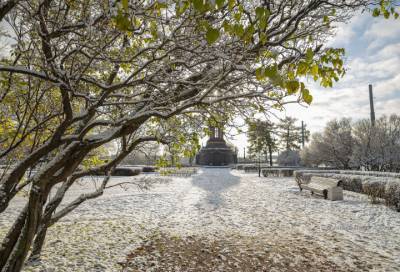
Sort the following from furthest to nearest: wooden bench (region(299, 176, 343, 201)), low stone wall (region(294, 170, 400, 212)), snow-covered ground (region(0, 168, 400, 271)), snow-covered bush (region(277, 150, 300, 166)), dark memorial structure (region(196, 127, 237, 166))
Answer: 1. dark memorial structure (region(196, 127, 237, 166))
2. snow-covered bush (region(277, 150, 300, 166))
3. wooden bench (region(299, 176, 343, 201))
4. low stone wall (region(294, 170, 400, 212))
5. snow-covered ground (region(0, 168, 400, 271))

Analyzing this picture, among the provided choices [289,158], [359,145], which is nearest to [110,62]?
[359,145]

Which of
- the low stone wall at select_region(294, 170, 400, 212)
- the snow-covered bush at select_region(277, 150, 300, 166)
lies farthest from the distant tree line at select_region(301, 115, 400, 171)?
the low stone wall at select_region(294, 170, 400, 212)

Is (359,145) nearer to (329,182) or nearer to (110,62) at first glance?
(329,182)

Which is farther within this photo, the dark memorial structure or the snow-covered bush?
the dark memorial structure

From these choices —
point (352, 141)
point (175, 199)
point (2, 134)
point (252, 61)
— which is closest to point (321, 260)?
point (252, 61)

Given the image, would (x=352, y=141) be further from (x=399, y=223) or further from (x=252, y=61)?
(x=252, y=61)

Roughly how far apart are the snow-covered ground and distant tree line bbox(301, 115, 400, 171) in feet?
63.9

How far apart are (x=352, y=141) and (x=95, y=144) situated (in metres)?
34.3

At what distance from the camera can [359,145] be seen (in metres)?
29.5

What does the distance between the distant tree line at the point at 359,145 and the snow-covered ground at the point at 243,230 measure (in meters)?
19.5

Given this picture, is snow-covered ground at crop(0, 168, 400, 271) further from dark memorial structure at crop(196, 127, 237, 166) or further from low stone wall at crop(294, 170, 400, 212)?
dark memorial structure at crop(196, 127, 237, 166)

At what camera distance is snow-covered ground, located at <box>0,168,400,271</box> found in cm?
484

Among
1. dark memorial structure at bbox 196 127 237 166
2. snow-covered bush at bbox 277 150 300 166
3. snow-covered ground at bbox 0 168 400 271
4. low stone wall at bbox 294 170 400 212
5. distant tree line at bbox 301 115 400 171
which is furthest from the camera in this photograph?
dark memorial structure at bbox 196 127 237 166

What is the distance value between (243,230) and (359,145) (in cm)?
2888
